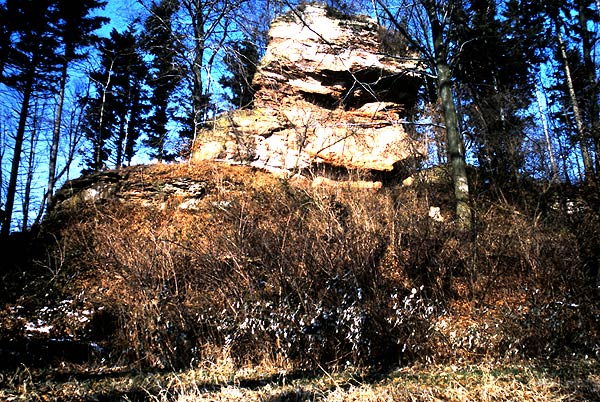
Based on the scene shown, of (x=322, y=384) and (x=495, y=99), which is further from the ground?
(x=495, y=99)

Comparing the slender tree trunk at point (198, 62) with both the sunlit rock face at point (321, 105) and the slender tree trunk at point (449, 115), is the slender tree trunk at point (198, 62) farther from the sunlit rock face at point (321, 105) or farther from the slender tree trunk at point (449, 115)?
the slender tree trunk at point (449, 115)

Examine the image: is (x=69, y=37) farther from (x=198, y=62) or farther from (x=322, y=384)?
(x=322, y=384)

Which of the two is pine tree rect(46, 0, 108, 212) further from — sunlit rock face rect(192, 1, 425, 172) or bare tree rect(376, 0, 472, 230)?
bare tree rect(376, 0, 472, 230)

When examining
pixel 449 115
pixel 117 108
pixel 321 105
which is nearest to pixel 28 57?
pixel 117 108

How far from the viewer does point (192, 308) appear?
4984mm

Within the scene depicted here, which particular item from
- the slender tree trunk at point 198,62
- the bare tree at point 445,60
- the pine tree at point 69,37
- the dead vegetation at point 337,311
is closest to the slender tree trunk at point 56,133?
the pine tree at point 69,37

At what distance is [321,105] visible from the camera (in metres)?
14.0

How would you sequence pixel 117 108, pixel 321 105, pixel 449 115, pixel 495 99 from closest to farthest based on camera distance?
pixel 449 115
pixel 495 99
pixel 321 105
pixel 117 108

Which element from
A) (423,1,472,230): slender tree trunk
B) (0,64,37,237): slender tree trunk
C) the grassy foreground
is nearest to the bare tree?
(423,1,472,230): slender tree trunk

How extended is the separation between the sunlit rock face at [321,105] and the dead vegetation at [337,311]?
5.54m

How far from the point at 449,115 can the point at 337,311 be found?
659cm

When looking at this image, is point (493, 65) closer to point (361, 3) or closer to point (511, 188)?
point (511, 188)

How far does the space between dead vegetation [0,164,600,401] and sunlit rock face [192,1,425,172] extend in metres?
5.54

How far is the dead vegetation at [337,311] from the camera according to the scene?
377 centimetres
